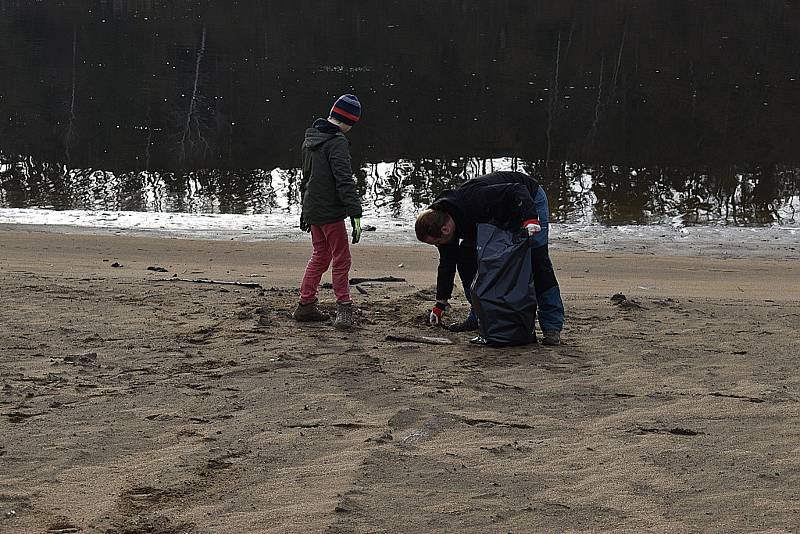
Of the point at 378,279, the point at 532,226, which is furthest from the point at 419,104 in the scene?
the point at 532,226

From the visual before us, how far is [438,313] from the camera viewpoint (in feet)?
23.0

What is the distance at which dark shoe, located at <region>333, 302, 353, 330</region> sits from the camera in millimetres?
7031

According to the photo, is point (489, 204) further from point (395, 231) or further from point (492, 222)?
point (395, 231)

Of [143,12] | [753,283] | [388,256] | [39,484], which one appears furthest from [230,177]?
[143,12]

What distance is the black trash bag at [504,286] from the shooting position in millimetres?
6398

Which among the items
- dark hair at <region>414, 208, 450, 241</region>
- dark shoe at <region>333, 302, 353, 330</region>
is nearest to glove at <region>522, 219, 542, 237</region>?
dark hair at <region>414, 208, 450, 241</region>

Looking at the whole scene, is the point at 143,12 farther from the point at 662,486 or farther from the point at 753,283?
the point at 662,486

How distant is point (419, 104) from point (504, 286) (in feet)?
53.0

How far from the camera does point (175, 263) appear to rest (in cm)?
1032

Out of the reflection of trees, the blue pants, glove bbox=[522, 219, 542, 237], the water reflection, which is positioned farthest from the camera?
the water reflection

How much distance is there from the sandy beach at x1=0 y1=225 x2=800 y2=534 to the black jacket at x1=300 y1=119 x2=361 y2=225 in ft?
2.67

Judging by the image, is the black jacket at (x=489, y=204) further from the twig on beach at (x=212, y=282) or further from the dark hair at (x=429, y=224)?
the twig on beach at (x=212, y=282)

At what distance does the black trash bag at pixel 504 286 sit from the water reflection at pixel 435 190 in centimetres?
741

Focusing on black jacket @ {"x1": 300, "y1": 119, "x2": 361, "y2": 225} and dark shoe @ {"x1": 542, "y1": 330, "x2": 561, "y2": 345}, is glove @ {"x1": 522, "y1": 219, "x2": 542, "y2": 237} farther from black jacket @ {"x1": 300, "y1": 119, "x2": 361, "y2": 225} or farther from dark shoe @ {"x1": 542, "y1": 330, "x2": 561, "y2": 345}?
black jacket @ {"x1": 300, "y1": 119, "x2": 361, "y2": 225}
